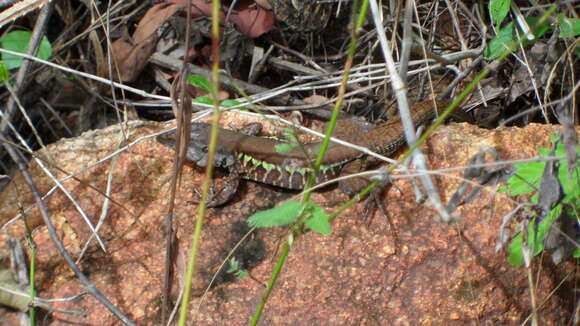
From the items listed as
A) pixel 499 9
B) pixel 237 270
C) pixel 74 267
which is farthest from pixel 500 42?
pixel 74 267

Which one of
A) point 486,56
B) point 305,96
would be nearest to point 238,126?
point 305,96

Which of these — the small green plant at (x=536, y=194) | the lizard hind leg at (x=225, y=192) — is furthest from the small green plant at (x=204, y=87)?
the small green plant at (x=536, y=194)

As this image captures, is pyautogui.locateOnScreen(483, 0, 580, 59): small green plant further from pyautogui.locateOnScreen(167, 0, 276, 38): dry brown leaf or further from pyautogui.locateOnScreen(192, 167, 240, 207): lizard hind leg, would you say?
pyautogui.locateOnScreen(192, 167, 240, 207): lizard hind leg

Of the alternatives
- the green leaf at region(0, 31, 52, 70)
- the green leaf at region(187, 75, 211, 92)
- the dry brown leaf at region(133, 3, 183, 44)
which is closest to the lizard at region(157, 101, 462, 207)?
the green leaf at region(187, 75, 211, 92)

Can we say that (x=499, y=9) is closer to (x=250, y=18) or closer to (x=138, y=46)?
(x=250, y=18)

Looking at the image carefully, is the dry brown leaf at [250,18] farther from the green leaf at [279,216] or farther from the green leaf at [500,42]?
the green leaf at [279,216]

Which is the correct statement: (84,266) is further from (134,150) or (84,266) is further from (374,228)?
(374,228)
